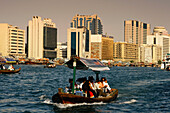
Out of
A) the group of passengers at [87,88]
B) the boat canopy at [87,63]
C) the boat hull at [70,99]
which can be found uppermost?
the boat canopy at [87,63]

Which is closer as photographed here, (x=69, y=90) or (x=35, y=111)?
(x=35, y=111)

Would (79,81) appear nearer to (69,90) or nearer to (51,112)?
(69,90)

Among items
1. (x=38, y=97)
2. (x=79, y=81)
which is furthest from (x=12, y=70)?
(x=79, y=81)

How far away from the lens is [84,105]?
31.1 meters

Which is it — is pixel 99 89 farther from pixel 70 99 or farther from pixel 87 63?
pixel 70 99

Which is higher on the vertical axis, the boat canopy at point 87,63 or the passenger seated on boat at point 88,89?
the boat canopy at point 87,63

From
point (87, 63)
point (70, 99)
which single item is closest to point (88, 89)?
point (70, 99)

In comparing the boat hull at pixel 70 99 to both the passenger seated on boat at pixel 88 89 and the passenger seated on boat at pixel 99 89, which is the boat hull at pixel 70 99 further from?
the passenger seated on boat at pixel 99 89

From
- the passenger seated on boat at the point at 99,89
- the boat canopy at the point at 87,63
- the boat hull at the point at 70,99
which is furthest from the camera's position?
the passenger seated on boat at the point at 99,89

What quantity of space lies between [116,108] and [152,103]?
5.51 meters

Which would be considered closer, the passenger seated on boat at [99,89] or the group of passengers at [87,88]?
the group of passengers at [87,88]

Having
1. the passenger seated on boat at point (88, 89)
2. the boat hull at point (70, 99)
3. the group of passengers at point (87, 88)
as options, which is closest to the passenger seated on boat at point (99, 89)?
the group of passengers at point (87, 88)

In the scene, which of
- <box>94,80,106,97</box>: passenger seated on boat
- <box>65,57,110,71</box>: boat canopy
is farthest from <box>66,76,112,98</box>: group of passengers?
<box>65,57,110,71</box>: boat canopy

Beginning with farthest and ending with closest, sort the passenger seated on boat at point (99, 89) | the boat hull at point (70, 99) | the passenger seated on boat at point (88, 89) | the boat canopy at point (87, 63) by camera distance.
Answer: the passenger seated on boat at point (99, 89)
the boat canopy at point (87, 63)
the passenger seated on boat at point (88, 89)
the boat hull at point (70, 99)
